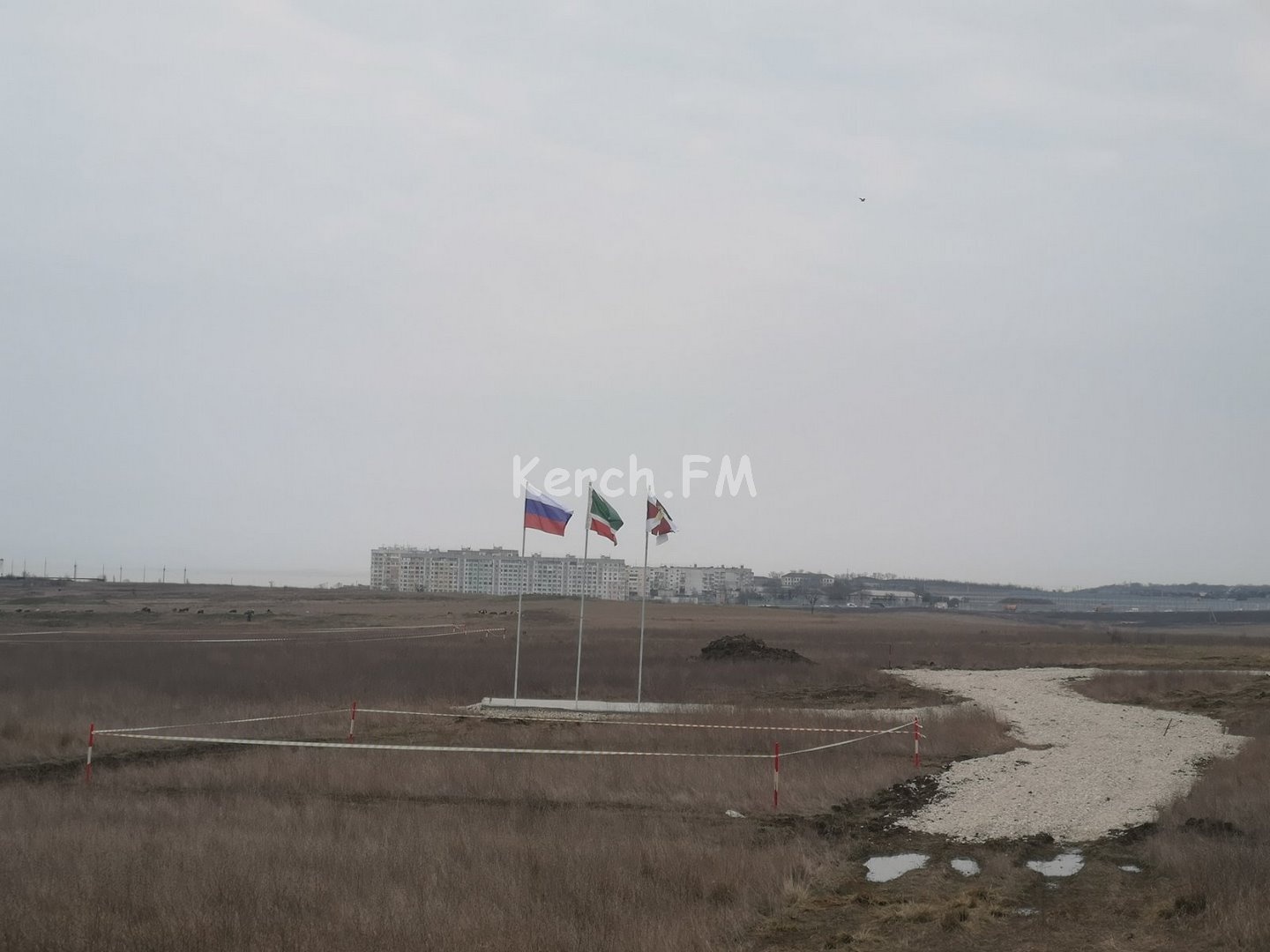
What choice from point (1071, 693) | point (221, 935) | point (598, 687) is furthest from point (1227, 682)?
point (221, 935)

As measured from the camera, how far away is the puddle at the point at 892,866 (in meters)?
11.6

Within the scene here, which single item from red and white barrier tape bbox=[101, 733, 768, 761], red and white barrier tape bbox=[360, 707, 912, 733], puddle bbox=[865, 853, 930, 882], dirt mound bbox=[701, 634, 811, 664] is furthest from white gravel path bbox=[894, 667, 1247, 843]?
dirt mound bbox=[701, 634, 811, 664]

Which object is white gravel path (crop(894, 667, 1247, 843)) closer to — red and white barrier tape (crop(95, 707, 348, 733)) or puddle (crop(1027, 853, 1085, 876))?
puddle (crop(1027, 853, 1085, 876))

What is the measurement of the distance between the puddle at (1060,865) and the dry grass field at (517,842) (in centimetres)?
21

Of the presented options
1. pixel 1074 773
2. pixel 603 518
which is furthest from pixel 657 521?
pixel 1074 773

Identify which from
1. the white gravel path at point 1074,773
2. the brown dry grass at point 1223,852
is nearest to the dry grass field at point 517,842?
the brown dry grass at point 1223,852

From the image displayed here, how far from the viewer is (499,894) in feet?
32.9

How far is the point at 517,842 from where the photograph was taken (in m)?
12.3

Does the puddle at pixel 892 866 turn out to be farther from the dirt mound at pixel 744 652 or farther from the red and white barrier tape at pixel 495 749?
the dirt mound at pixel 744 652

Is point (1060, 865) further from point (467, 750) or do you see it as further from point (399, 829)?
point (467, 750)

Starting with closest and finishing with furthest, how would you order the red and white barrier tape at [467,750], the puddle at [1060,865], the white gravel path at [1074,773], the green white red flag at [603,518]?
1. the puddle at [1060,865]
2. the white gravel path at [1074,773]
3. the red and white barrier tape at [467,750]
4. the green white red flag at [603,518]

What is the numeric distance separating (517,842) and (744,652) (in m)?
35.5

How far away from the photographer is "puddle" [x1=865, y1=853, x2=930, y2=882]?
11641 millimetres

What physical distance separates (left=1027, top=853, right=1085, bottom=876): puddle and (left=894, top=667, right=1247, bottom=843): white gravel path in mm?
899
